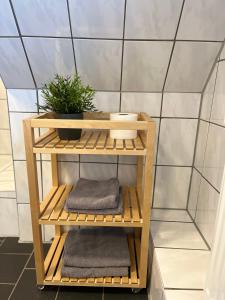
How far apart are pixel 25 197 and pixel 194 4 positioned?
3.78 ft

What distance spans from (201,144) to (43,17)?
830 millimetres

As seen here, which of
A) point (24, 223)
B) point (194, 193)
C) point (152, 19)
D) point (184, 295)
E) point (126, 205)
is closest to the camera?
point (184, 295)

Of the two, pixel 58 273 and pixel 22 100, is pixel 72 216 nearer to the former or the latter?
pixel 58 273

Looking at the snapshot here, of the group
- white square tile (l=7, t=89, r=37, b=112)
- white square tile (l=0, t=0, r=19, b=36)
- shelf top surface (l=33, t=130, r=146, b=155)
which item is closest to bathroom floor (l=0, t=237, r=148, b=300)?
shelf top surface (l=33, t=130, r=146, b=155)

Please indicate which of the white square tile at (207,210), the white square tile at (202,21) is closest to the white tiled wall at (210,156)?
the white square tile at (207,210)

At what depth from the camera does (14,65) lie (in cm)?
99

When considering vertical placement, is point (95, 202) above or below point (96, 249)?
above

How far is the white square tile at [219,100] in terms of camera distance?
2.83 feet

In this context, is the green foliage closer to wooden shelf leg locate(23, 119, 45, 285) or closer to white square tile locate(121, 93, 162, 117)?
wooden shelf leg locate(23, 119, 45, 285)

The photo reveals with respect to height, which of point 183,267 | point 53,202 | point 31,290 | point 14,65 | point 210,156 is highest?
point 14,65

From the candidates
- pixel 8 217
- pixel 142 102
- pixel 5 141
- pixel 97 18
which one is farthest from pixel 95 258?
pixel 5 141

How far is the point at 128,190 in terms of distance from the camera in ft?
3.86

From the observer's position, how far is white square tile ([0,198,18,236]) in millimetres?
1283

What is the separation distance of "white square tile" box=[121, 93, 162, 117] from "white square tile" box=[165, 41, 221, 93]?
7 centimetres
